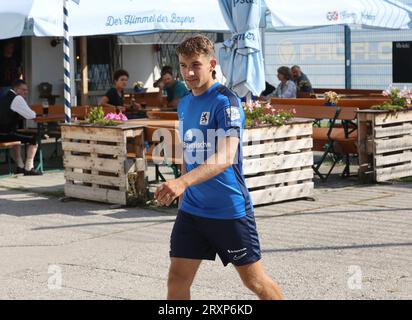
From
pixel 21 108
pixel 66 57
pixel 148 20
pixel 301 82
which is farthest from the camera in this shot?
pixel 301 82

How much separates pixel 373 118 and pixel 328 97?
5.18 feet

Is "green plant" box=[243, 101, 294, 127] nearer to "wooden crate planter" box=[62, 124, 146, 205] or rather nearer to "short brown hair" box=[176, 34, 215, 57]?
"wooden crate planter" box=[62, 124, 146, 205]

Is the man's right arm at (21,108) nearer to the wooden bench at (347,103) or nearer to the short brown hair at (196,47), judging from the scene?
the wooden bench at (347,103)

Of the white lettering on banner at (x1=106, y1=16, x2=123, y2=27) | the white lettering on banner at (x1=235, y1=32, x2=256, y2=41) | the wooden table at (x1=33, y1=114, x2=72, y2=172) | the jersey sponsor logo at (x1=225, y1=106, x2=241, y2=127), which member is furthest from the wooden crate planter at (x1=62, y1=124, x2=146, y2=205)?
the jersey sponsor logo at (x1=225, y1=106, x2=241, y2=127)

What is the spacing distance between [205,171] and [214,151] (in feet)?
1.12

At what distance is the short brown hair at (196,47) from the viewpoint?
514cm

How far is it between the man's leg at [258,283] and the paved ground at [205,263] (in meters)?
1.46

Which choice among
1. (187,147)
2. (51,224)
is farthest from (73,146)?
(187,147)

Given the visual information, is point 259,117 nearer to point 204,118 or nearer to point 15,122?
point 15,122

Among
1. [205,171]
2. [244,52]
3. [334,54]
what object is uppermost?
[334,54]

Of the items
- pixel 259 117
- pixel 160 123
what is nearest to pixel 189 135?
pixel 259 117

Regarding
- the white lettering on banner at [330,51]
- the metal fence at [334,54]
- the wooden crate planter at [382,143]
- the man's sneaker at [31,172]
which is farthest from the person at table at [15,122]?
the white lettering on banner at [330,51]

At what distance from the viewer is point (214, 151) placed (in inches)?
205
